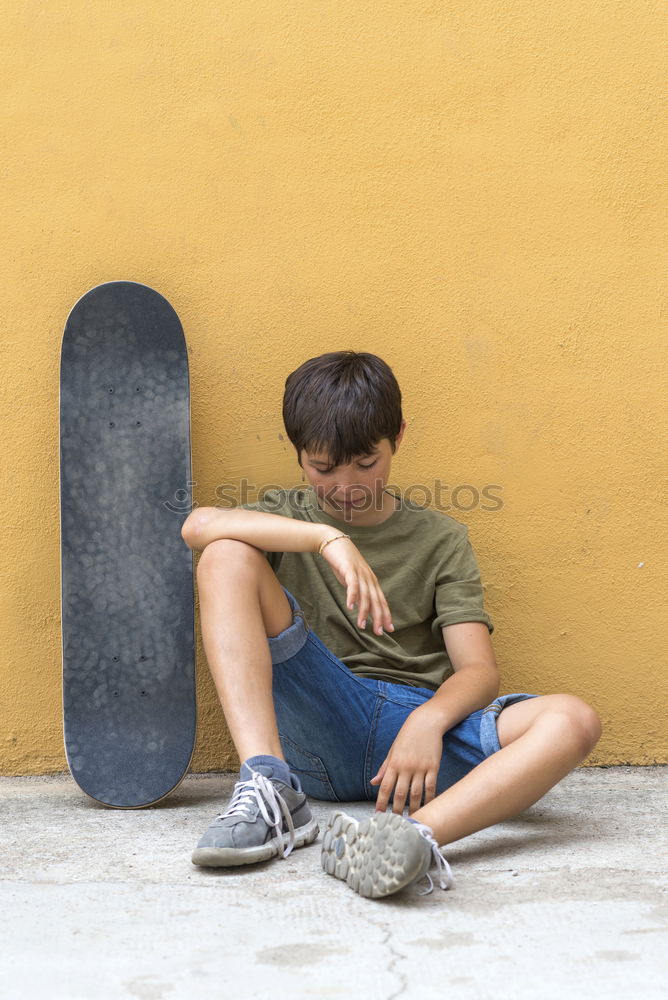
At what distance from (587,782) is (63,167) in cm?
160

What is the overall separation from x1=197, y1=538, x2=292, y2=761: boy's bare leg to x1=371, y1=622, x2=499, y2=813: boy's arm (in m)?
0.17

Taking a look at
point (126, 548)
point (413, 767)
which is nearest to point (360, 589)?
point (413, 767)

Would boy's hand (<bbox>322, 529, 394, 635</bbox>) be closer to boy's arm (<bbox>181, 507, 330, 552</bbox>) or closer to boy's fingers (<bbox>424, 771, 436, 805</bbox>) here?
boy's arm (<bbox>181, 507, 330, 552</bbox>)

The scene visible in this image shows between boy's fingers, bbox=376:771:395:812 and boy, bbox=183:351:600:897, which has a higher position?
boy, bbox=183:351:600:897

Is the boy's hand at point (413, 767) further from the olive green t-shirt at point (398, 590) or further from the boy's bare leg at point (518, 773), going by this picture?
the olive green t-shirt at point (398, 590)

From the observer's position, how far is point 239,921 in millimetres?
1064

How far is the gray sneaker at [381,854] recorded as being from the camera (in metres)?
1.08

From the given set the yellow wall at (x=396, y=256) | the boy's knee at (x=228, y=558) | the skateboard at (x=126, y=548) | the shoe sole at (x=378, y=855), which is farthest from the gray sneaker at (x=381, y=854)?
the yellow wall at (x=396, y=256)

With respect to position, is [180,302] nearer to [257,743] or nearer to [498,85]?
[498,85]

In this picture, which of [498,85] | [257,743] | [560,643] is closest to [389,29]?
[498,85]

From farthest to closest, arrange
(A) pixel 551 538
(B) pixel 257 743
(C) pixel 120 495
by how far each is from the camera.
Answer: (A) pixel 551 538 → (C) pixel 120 495 → (B) pixel 257 743

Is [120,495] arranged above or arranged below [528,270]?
below

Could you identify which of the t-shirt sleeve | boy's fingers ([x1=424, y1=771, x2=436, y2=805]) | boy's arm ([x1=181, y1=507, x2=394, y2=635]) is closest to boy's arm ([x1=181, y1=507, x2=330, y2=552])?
boy's arm ([x1=181, y1=507, x2=394, y2=635])

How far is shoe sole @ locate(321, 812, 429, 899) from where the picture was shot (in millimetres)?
1082
